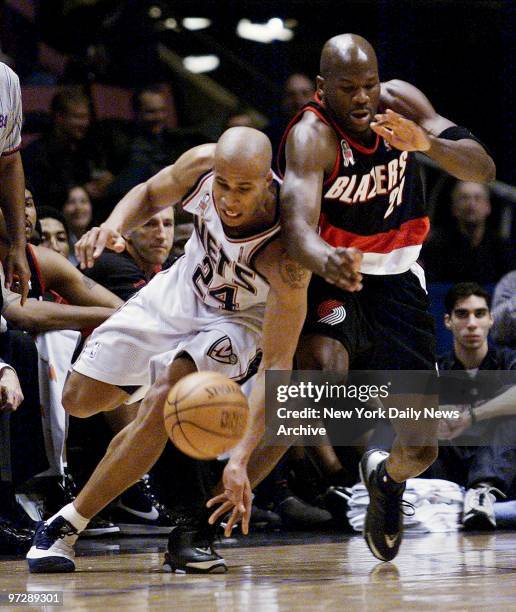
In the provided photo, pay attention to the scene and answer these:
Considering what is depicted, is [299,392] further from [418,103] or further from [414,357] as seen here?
[418,103]

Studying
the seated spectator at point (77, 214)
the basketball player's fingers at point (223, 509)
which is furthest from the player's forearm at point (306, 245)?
the seated spectator at point (77, 214)

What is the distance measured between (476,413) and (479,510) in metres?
0.56

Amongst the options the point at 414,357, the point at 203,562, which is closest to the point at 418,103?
the point at 414,357

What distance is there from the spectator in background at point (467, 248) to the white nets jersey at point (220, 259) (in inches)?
141

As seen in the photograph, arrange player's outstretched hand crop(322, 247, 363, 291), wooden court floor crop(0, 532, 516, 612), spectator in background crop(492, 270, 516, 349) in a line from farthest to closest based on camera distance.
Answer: spectator in background crop(492, 270, 516, 349) < player's outstretched hand crop(322, 247, 363, 291) < wooden court floor crop(0, 532, 516, 612)

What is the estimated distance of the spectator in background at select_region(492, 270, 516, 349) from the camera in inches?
236

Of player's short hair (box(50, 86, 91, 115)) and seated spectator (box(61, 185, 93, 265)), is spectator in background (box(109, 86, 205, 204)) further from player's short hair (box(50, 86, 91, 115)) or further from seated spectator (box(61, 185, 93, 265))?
seated spectator (box(61, 185, 93, 265))

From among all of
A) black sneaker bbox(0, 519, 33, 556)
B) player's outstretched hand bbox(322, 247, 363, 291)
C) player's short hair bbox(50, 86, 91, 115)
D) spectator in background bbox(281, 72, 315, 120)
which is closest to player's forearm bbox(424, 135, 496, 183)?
player's outstretched hand bbox(322, 247, 363, 291)

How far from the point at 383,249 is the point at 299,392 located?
2.57ft

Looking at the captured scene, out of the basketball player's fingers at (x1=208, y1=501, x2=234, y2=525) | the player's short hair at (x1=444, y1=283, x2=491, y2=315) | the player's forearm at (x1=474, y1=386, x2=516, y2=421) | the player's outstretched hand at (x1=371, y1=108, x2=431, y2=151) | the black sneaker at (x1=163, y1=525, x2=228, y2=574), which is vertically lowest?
the black sneaker at (x1=163, y1=525, x2=228, y2=574)

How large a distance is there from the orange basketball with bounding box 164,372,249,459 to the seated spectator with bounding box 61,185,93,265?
326 cm

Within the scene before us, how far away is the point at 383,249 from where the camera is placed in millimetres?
4211

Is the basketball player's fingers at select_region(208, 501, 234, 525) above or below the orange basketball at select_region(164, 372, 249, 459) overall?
below

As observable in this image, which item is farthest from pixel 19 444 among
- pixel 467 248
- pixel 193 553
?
pixel 467 248
